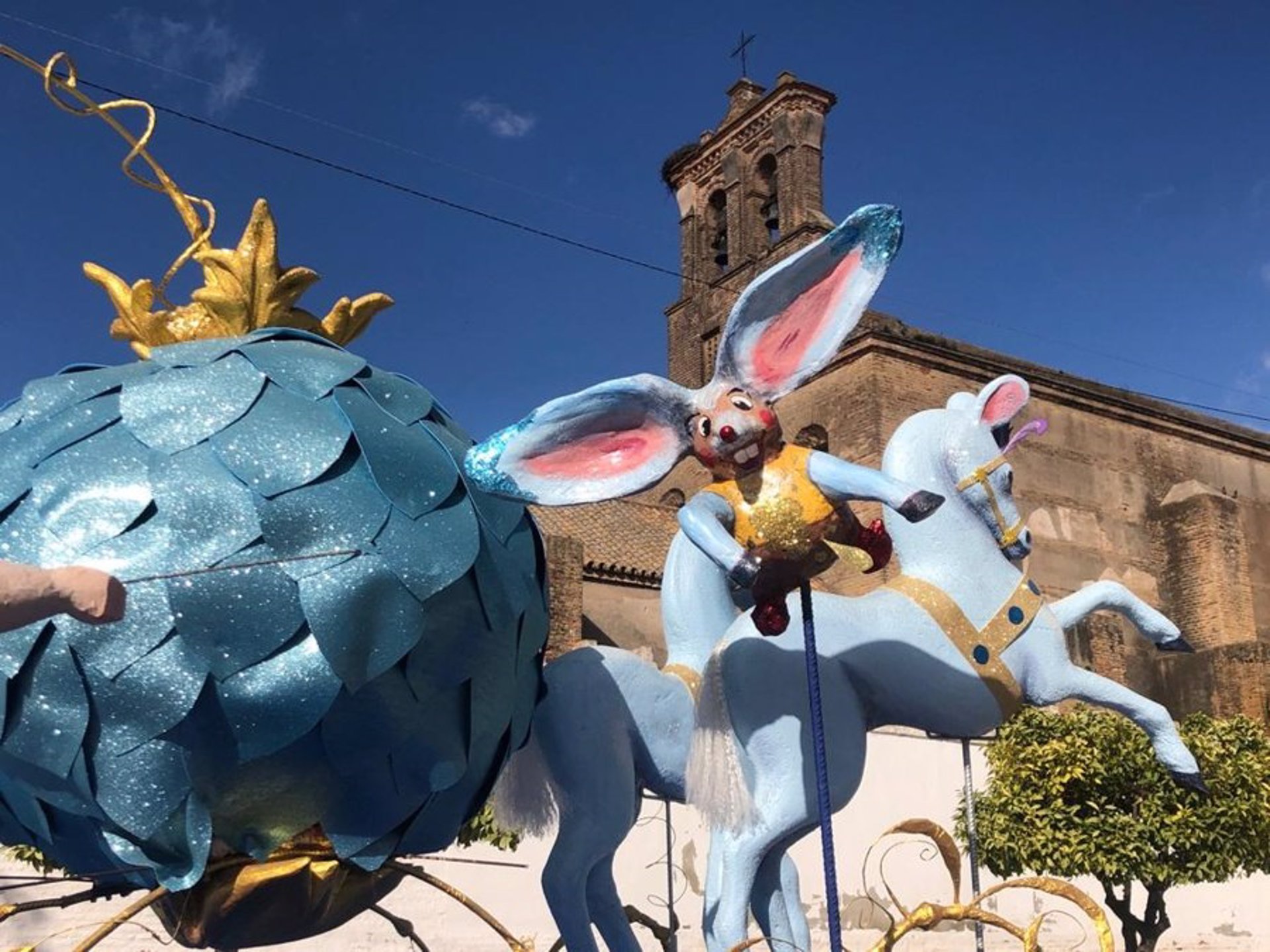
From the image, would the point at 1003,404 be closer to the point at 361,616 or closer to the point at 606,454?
the point at 606,454

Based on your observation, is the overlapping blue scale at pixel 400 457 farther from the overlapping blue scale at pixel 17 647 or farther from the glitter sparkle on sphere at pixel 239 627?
the overlapping blue scale at pixel 17 647

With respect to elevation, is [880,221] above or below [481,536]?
above

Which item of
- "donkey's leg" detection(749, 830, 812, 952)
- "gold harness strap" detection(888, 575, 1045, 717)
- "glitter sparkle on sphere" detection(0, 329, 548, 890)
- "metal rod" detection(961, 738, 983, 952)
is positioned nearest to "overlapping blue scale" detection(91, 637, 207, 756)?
"glitter sparkle on sphere" detection(0, 329, 548, 890)

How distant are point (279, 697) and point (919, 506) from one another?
5.87 ft

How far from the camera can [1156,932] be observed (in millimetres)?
11734

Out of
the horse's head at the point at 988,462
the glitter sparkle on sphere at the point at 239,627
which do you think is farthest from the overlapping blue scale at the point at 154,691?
the horse's head at the point at 988,462

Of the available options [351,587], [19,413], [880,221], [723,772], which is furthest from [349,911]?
[880,221]

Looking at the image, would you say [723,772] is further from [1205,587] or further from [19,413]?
[1205,587]

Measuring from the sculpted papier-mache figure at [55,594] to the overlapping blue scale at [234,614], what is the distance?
2.29 ft

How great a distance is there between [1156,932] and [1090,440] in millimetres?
11389

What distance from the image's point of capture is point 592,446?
4.11 metres

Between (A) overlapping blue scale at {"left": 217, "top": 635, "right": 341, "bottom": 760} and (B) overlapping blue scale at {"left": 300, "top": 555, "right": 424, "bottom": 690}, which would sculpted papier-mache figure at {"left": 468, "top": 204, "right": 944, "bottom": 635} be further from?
(A) overlapping blue scale at {"left": 217, "top": 635, "right": 341, "bottom": 760}

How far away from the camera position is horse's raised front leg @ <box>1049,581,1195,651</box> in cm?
482

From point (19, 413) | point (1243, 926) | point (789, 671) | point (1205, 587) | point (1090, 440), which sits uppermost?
point (1090, 440)
